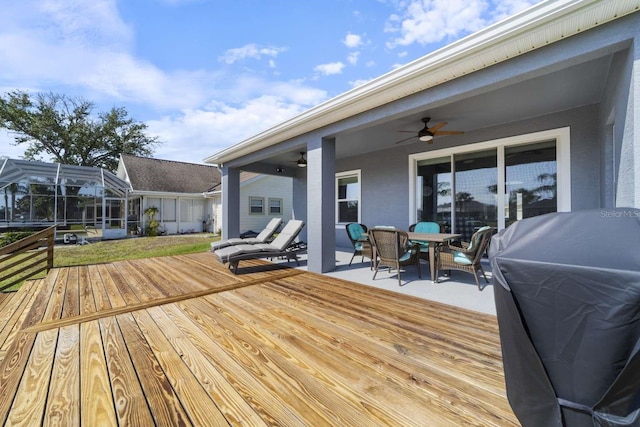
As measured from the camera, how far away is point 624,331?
34.4 inches

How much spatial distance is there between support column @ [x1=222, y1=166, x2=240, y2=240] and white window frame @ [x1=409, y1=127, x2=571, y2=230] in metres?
5.79

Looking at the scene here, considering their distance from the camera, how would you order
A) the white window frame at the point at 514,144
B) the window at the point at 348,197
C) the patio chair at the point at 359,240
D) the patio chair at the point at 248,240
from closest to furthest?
the white window frame at the point at 514,144, the patio chair at the point at 359,240, the patio chair at the point at 248,240, the window at the point at 348,197

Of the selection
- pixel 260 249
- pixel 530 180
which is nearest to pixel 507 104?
pixel 530 180

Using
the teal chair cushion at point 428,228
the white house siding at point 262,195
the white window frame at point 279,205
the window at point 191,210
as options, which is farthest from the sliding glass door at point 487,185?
the window at point 191,210

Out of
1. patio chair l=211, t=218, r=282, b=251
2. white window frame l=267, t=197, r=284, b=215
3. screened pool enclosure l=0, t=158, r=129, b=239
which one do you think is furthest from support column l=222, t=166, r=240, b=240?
screened pool enclosure l=0, t=158, r=129, b=239

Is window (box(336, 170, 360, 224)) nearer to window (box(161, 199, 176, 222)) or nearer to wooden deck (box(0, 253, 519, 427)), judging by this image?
wooden deck (box(0, 253, 519, 427))

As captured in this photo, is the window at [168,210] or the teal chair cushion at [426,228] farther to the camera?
the window at [168,210]

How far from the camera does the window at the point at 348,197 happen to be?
8.87 m

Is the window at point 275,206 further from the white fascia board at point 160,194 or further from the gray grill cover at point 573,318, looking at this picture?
the gray grill cover at point 573,318

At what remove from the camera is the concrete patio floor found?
3.65m

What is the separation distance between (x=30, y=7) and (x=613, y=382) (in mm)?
12565

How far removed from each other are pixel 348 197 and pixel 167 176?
1434 cm

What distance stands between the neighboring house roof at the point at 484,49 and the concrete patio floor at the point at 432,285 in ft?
9.87

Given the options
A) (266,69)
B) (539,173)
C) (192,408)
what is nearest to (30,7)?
(266,69)
